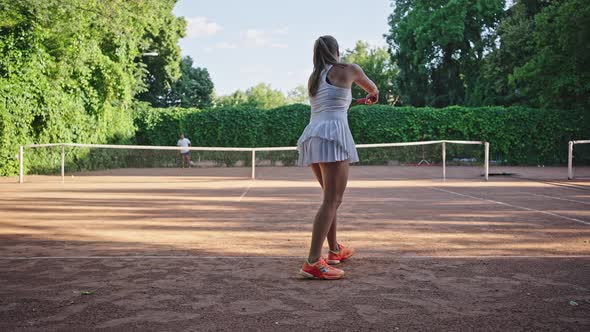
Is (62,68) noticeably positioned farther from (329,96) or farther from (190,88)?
(190,88)

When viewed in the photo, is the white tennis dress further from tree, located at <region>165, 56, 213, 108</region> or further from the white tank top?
tree, located at <region>165, 56, 213, 108</region>

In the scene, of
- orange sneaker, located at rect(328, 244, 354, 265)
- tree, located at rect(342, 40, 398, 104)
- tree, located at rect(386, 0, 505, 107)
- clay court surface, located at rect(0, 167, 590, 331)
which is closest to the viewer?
clay court surface, located at rect(0, 167, 590, 331)

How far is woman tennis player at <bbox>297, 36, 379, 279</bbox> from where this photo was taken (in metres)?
4.10

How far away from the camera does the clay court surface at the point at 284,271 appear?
3105 mm

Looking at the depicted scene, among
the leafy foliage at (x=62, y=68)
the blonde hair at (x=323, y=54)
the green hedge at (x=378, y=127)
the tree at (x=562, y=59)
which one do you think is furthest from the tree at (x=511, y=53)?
the blonde hair at (x=323, y=54)

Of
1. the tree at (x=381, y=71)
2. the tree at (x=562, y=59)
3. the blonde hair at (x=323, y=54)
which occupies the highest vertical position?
the tree at (x=381, y=71)

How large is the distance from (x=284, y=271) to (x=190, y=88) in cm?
4879

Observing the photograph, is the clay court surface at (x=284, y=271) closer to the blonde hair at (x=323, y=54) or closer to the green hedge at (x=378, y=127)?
the blonde hair at (x=323, y=54)

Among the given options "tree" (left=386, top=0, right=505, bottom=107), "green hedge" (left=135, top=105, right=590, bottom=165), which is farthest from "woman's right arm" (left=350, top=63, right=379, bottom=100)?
"tree" (left=386, top=0, right=505, bottom=107)

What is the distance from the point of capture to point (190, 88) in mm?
51375

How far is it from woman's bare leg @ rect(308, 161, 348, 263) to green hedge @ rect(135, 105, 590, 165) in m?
25.5

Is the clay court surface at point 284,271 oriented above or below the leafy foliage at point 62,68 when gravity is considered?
below

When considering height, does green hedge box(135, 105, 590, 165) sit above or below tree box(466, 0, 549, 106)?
below

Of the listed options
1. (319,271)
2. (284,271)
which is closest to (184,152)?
(284,271)
